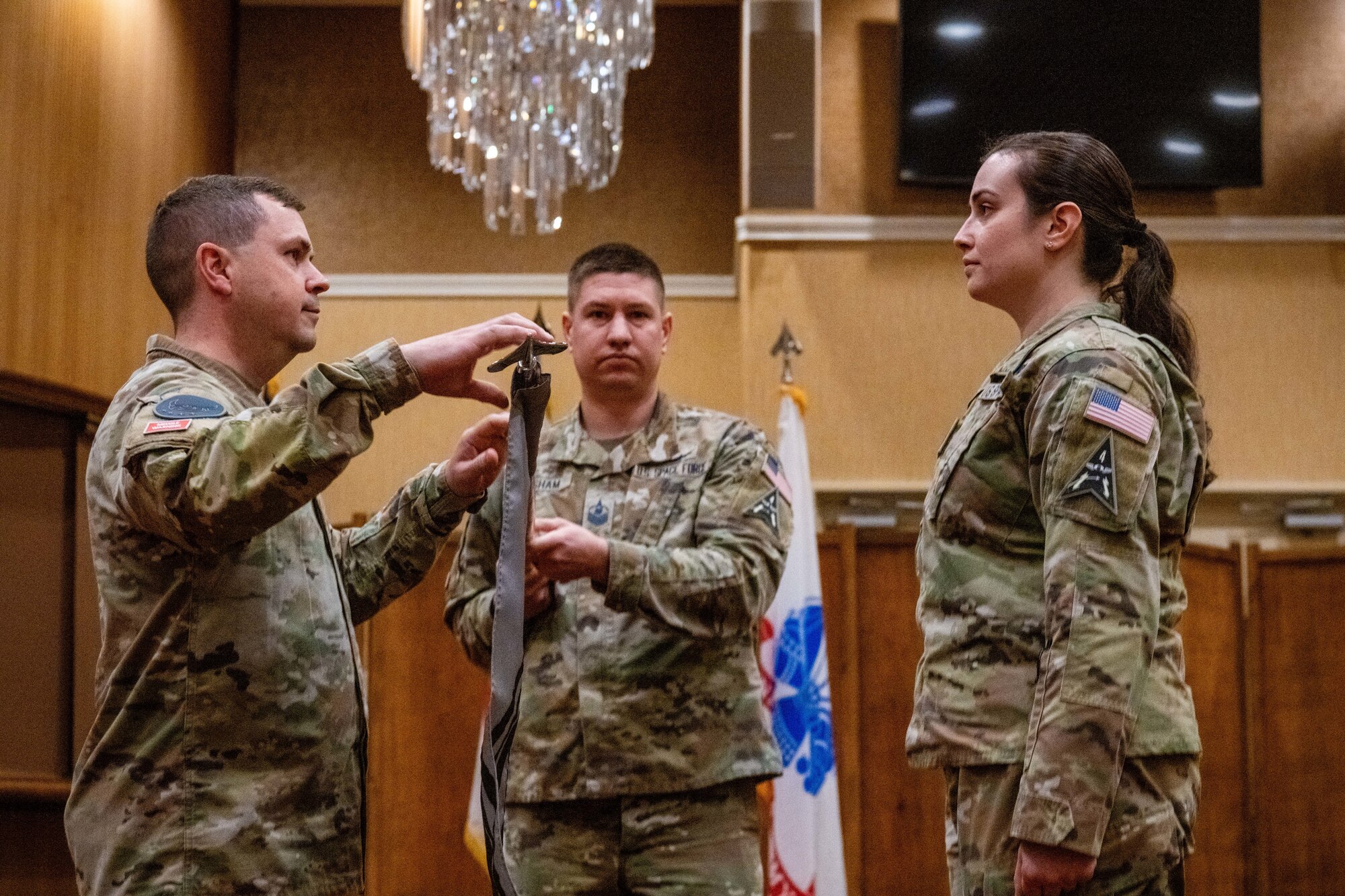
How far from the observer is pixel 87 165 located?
4.32 metres

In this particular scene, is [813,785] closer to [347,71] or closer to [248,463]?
[248,463]

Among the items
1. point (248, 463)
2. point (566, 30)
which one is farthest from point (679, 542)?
point (566, 30)

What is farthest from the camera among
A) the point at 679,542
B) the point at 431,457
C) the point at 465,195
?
the point at 465,195

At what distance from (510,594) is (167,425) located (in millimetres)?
489

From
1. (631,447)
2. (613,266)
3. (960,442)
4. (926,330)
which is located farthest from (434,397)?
(960,442)

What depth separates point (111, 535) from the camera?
5.68 feet

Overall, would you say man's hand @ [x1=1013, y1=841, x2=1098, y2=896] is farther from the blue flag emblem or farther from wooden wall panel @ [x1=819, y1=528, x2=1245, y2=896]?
wooden wall panel @ [x1=819, y1=528, x2=1245, y2=896]

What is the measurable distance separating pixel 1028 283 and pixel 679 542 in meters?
0.86

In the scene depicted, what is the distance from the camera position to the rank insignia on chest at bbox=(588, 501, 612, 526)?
2.48 metres

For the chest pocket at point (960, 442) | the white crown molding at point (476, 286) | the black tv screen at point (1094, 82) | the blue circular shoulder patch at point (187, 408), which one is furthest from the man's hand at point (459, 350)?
the white crown molding at point (476, 286)

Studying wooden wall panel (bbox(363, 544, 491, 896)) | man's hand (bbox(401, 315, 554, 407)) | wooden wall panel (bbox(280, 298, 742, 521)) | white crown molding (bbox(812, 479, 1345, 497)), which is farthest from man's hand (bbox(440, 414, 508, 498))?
wooden wall panel (bbox(280, 298, 742, 521))

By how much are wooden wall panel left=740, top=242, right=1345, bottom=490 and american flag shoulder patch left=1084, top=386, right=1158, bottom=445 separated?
3356 mm

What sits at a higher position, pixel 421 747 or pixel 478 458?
pixel 478 458

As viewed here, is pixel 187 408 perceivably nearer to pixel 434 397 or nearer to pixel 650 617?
pixel 650 617
